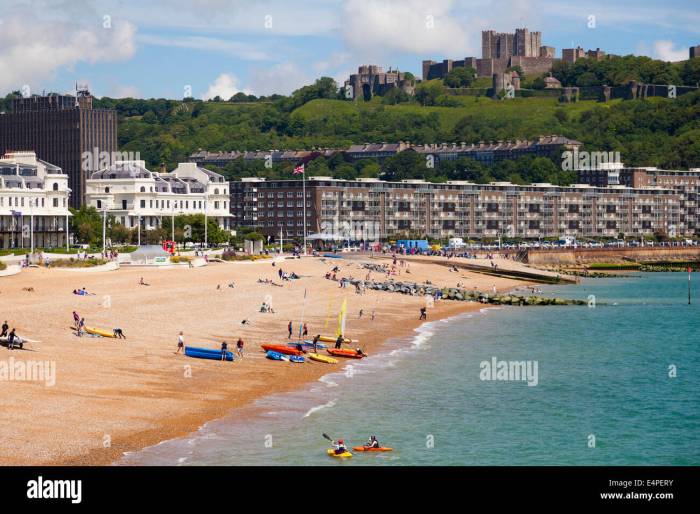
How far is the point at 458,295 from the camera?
10656 centimetres

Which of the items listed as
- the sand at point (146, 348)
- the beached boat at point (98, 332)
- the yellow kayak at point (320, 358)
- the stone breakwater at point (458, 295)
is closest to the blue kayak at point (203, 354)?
the sand at point (146, 348)

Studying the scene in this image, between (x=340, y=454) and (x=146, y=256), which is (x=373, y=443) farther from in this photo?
(x=146, y=256)

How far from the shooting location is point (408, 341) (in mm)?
69000

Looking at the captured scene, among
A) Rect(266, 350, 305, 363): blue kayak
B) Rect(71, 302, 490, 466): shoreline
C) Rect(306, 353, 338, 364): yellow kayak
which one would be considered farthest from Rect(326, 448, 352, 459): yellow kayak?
Rect(306, 353, 338, 364): yellow kayak

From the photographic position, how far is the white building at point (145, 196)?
14912 centimetres

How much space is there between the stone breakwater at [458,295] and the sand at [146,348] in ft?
17.4

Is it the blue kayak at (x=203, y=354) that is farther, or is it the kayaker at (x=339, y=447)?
the blue kayak at (x=203, y=354)

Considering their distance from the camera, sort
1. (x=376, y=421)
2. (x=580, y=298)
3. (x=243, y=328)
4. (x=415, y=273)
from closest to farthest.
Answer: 1. (x=376, y=421)
2. (x=243, y=328)
3. (x=580, y=298)
4. (x=415, y=273)

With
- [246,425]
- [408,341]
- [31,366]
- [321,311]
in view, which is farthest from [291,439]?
[321,311]

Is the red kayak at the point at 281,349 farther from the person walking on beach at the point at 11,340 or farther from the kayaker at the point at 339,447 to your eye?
the kayaker at the point at 339,447

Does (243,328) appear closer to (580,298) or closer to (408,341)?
(408,341)

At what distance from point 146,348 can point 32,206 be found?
259 ft

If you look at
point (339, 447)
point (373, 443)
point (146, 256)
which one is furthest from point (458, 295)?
point (339, 447)

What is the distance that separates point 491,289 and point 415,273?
11.2m
